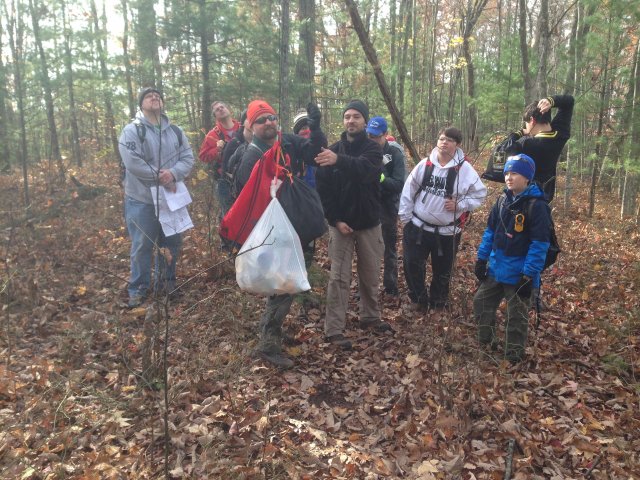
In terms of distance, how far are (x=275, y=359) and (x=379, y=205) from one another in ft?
6.56

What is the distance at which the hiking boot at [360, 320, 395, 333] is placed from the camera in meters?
5.05

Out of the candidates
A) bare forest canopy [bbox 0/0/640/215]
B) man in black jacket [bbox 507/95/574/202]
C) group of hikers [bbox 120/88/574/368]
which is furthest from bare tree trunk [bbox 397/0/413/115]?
man in black jacket [bbox 507/95/574/202]

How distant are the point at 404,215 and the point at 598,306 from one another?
3.08 m

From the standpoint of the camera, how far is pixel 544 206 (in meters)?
4.05

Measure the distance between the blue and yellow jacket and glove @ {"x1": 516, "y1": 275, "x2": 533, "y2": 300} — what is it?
4 cm

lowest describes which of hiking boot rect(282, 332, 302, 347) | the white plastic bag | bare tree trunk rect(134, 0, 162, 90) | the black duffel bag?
hiking boot rect(282, 332, 302, 347)

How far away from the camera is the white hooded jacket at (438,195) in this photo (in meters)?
5.00

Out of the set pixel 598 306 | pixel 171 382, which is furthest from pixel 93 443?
pixel 598 306

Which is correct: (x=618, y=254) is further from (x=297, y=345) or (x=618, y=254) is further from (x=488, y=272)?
(x=297, y=345)

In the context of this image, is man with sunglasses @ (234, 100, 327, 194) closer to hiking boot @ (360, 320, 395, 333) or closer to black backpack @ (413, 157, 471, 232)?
black backpack @ (413, 157, 471, 232)

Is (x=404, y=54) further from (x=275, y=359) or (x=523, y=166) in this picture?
(x=275, y=359)

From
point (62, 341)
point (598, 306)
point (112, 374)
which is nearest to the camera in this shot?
point (112, 374)

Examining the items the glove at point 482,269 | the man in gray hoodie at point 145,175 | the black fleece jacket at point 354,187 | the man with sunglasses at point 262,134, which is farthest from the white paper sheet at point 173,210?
the glove at point 482,269

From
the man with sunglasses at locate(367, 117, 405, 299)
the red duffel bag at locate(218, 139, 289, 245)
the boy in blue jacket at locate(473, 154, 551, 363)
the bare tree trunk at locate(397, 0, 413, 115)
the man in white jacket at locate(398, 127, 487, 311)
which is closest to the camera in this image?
the red duffel bag at locate(218, 139, 289, 245)
